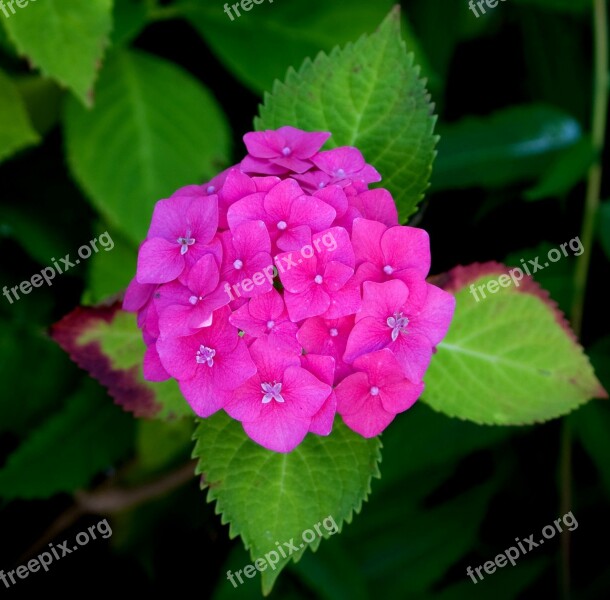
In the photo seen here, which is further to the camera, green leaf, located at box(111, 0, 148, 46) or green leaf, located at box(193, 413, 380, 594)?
green leaf, located at box(111, 0, 148, 46)

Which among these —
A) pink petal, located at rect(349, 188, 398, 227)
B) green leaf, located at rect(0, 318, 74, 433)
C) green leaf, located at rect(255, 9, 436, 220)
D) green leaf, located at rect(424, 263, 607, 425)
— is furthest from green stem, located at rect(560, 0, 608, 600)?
green leaf, located at rect(0, 318, 74, 433)

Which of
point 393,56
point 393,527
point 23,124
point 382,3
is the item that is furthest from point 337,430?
point 382,3

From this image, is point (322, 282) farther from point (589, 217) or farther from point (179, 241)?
point (589, 217)

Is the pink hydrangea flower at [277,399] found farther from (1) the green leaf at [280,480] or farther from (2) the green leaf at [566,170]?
(2) the green leaf at [566,170]

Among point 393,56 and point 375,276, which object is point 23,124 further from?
point 375,276

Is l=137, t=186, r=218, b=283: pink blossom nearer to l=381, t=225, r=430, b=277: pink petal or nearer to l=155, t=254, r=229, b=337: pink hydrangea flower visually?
l=155, t=254, r=229, b=337: pink hydrangea flower

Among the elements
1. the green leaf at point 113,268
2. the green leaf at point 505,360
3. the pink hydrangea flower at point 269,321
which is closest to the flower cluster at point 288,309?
the pink hydrangea flower at point 269,321
